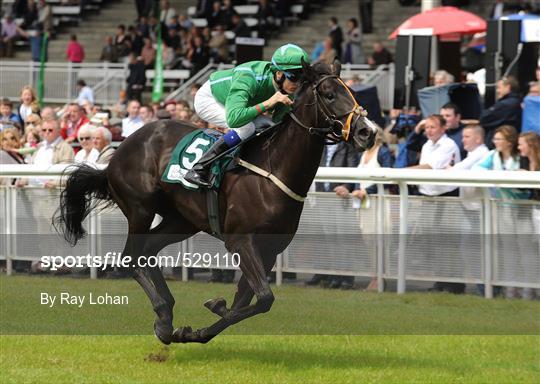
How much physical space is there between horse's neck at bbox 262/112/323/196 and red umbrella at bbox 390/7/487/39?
310 inches

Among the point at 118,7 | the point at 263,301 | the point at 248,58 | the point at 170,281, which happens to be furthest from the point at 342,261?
the point at 118,7

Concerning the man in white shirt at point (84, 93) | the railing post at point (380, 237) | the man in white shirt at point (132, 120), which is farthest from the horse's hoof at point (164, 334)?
the man in white shirt at point (84, 93)

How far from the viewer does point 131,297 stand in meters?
9.02

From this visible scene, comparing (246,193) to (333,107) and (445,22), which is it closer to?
(333,107)

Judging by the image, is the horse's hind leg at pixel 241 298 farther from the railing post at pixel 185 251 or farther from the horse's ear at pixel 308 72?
the railing post at pixel 185 251

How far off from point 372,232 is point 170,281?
1.76 metres

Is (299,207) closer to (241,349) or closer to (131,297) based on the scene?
(241,349)

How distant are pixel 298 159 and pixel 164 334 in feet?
4.56

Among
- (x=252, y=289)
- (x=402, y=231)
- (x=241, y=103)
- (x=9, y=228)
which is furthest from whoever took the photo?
(x=9, y=228)

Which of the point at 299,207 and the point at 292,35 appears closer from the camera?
the point at 299,207

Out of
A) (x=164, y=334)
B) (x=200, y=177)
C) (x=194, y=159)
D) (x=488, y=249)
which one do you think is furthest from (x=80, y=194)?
(x=488, y=249)

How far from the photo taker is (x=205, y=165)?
7.27 meters

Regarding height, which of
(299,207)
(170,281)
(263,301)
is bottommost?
(170,281)

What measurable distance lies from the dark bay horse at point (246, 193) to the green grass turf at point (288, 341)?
0.35 m
